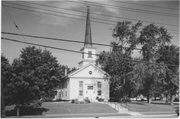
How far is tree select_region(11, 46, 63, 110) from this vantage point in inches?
795

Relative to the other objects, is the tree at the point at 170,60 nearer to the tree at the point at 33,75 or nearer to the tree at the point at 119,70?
the tree at the point at 119,70

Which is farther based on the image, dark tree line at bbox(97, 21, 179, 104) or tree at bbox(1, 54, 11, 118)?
dark tree line at bbox(97, 21, 179, 104)

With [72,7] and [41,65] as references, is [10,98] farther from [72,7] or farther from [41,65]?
[72,7]

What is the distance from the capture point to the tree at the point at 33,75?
20188 millimetres

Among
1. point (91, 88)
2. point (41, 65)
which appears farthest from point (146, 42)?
point (41, 65)

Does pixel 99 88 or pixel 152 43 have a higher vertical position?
pixel 152 43

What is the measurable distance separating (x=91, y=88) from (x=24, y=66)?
20077mm

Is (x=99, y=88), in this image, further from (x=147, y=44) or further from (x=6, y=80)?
(x=6, y=80)

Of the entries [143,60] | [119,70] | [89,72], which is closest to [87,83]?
[89,72]

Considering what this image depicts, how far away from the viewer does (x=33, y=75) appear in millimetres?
21141

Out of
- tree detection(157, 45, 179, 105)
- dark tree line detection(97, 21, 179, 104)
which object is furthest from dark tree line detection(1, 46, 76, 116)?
tree detection(157, 45, 179, 105)

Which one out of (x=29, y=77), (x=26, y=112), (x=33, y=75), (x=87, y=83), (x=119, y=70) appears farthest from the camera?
(x=87, y=83)

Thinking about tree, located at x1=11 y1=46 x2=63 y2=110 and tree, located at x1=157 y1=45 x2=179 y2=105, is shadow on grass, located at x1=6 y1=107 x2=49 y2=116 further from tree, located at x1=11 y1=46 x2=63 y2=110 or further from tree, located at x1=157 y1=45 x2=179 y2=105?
tree, located at x1=157 y1=45 x2=179 y2=105

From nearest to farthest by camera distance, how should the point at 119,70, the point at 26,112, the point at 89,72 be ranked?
1. the point at 26,112
2. the point at 119,70
3. the point at 89,72
